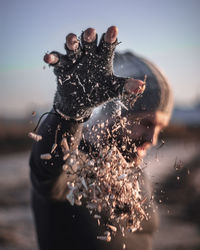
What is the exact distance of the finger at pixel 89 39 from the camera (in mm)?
1016

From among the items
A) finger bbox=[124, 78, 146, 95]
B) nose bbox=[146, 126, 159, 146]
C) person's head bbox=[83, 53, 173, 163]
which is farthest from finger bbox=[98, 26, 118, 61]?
nose bbox=[146, 126, 159, 146]

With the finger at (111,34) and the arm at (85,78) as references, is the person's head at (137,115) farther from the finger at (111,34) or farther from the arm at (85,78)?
the finger at (111,34)

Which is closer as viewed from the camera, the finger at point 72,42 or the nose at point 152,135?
the finger at point 72,42

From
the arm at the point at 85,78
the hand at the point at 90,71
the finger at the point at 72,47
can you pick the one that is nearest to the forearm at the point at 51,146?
the arm at the point at 85,78

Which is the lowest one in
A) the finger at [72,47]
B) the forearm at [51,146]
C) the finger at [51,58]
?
the forearm at [51,146]

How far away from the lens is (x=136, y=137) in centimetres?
125

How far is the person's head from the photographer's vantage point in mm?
1221

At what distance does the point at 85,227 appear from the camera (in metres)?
1.69

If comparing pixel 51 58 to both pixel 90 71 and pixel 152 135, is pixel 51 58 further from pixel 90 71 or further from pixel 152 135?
pixel 152 135

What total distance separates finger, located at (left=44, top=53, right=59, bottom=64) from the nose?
19.4 inches

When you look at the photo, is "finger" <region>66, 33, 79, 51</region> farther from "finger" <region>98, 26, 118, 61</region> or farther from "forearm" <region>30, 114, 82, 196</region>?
"forearm" <region>30, 114, 82, 196</region>

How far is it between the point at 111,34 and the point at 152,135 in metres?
0.51

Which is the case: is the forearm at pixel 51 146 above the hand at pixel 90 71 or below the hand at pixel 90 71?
below

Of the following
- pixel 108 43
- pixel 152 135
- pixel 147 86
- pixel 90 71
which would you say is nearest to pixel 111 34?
pixel 108 43
